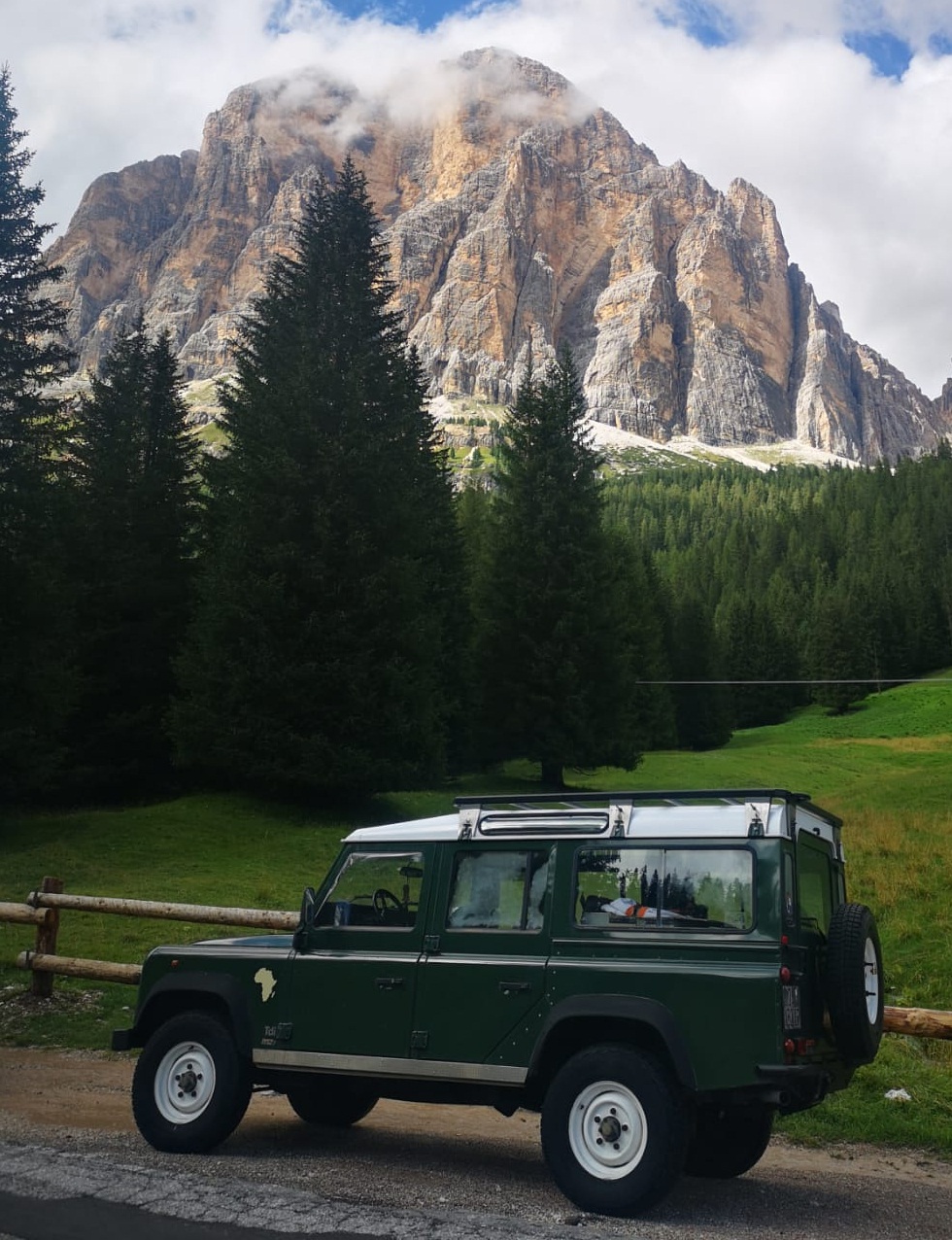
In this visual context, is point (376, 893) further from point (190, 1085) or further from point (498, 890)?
point (190, 1085)

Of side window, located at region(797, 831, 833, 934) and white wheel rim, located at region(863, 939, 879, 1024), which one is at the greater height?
side window, located at region(797, 831, 833, 934)

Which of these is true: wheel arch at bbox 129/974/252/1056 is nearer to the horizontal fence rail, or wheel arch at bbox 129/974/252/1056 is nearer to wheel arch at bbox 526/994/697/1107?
wheel arch at bbox 526/994/697/1107

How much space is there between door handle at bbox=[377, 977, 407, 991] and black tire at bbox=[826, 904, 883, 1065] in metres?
2.92

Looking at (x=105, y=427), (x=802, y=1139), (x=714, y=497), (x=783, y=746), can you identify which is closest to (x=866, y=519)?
(x=714, y=497)

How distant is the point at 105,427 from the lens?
3794cm

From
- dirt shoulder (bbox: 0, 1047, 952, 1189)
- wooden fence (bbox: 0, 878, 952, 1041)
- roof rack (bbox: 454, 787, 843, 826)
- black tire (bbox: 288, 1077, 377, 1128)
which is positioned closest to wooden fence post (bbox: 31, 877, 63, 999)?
wooden fence (bbox: 0, 878, 952, 1041)

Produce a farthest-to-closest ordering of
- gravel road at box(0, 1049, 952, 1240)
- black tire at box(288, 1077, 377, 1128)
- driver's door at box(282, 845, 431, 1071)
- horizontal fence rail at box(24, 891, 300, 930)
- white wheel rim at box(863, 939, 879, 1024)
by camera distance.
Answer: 1. horizontal fence rail at box(24, 891, 300, 930)
2. black tire at box(288, 1077, 377, 1128)
3. driver's door at box(282, 845, 431, 1071)
4. white wheel rim at box(863, 939, 879, 1024)
5. gravel road at box(0, 1049, 952, 1240)

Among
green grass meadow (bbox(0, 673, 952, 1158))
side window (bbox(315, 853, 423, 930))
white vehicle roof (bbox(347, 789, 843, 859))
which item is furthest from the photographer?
green grass meadow (bbox(0, 673, 952, 1158))

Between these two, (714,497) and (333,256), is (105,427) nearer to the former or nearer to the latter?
(333,256)

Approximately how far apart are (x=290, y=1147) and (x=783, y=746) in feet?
187

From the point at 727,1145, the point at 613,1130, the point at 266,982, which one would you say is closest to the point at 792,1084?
the point at 613,1130

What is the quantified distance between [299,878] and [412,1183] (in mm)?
15474

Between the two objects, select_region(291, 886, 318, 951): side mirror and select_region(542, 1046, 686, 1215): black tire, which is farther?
select_region(291, 886, 318, 951): side mirror

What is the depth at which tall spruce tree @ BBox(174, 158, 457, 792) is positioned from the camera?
29.2 meters
